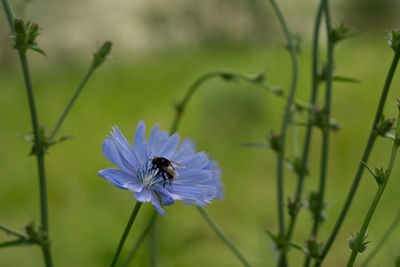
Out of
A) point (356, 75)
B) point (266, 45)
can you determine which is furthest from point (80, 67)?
point (356, 75)

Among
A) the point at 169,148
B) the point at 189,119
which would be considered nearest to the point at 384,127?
the point at 169,148

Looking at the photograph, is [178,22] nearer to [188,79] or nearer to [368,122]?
[188,79]

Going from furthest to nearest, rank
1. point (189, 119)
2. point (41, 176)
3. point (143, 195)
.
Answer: point (189, 119) < point (41, 176) < point (143, 195)

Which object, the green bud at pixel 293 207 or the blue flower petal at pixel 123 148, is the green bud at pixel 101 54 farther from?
the green bud at pixel 293 207

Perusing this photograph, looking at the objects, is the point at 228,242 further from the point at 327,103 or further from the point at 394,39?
the point at 394,39

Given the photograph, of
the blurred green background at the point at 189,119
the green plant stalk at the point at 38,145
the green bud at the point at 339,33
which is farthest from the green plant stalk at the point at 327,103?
the green plant stalk at the point at 38,145
